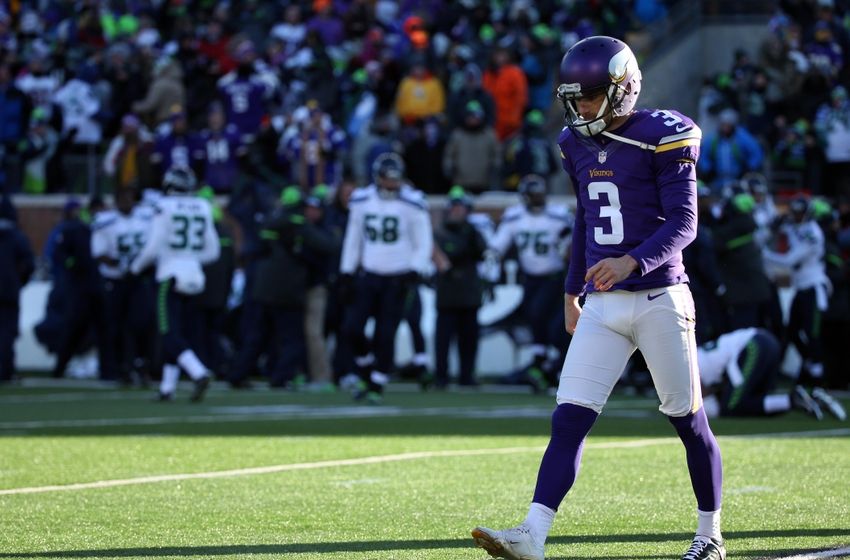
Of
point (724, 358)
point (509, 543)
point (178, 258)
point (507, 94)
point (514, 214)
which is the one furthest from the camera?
point (507, 94)

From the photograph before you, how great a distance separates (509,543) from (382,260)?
342 inches

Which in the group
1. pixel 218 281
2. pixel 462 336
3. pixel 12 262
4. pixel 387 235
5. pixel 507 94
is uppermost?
pixel 507 94

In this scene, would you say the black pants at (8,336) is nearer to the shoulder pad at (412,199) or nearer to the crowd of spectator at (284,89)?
the crowd of spectator at (284,89)

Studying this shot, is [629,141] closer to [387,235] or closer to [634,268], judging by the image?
[634,268]

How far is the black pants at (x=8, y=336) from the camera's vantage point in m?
17.5

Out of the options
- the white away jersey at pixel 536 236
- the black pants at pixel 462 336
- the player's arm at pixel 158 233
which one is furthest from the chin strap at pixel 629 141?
the black pants at pixel 462 336

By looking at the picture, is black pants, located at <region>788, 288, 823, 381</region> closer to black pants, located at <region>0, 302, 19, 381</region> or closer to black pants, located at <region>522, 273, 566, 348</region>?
black pants, located at <region>522, 273, 566, 348</region>

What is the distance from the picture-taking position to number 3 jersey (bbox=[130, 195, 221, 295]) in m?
14.5

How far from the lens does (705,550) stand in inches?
227

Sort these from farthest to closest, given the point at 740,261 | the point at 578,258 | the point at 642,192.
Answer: the point at 740,261 < the point at 578,258 < the point at 642,192

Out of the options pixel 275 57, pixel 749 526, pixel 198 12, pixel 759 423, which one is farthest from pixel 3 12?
pixel 749 526

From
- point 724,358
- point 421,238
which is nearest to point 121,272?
point 421,238

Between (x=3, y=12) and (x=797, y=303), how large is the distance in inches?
568

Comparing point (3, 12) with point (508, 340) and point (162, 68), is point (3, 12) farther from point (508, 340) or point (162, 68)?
point (508, 340)
